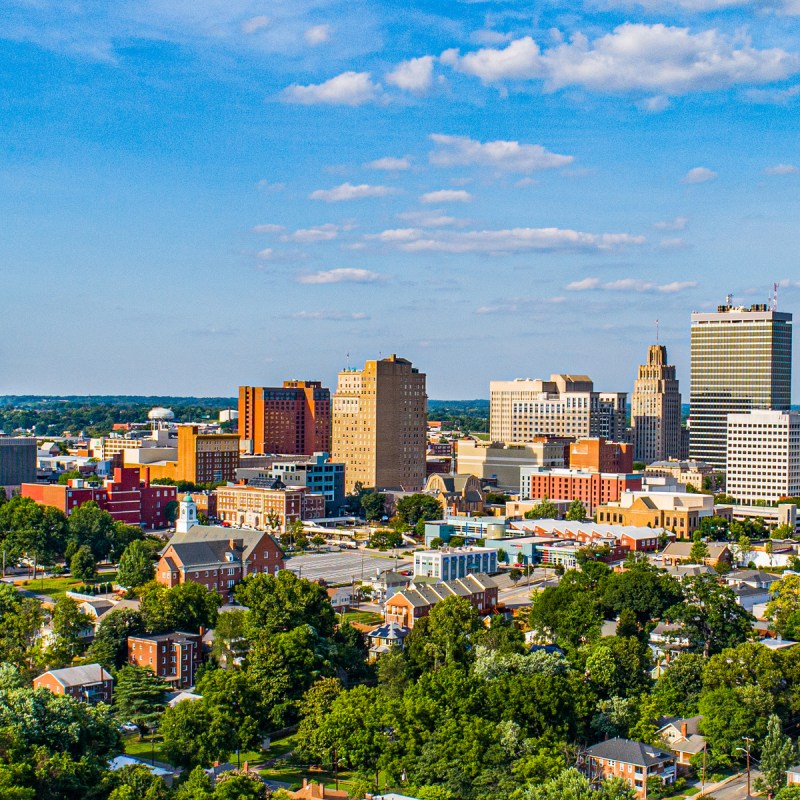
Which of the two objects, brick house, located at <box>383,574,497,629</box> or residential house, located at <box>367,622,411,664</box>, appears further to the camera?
brick house, located at <box>383,574,497,629</box>

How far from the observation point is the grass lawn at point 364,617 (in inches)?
2549

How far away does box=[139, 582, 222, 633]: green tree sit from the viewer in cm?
5419

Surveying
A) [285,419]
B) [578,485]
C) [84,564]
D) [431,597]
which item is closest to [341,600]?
[431,597]

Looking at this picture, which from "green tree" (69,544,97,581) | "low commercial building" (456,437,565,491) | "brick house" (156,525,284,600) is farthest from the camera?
"low commercial building" (456,437,565,491)

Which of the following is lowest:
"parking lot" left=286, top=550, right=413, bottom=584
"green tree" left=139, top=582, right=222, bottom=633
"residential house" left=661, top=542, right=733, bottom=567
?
"parking lot" left=286, top=550, right=413, bottom=584

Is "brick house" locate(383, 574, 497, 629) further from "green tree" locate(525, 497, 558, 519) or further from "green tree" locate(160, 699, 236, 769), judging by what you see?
"green tree" locate(525, 497, 558, 519)

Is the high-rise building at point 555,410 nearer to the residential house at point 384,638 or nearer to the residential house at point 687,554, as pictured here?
the residential house at point 687,554

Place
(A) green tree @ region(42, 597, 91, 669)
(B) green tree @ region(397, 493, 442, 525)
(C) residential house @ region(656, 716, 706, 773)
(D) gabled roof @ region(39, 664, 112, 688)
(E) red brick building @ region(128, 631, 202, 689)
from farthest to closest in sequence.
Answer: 1. (B) green tree @ region(397, 493, 442, 525)
2. (E) red brick building @ region(128, 631, 202, 689)
3. (A) green tree @ region(42, 597, 91, 669)
4. (D) gabled roof @ region(39, 664, 112, 688)
5. (C) residential house @ region(656, 716, 706, 773)

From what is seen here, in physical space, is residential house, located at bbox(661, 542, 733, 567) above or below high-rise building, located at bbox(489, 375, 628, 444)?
below

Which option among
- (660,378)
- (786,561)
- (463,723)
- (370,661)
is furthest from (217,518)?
(660,378)

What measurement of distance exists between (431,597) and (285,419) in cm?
8961

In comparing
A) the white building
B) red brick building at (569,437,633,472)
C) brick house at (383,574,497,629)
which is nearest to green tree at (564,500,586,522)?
red brick building at (569,437,633,472)

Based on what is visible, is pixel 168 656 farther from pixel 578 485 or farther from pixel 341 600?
pixel 578 485

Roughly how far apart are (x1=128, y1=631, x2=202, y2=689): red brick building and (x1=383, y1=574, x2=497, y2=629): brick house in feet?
40.4
